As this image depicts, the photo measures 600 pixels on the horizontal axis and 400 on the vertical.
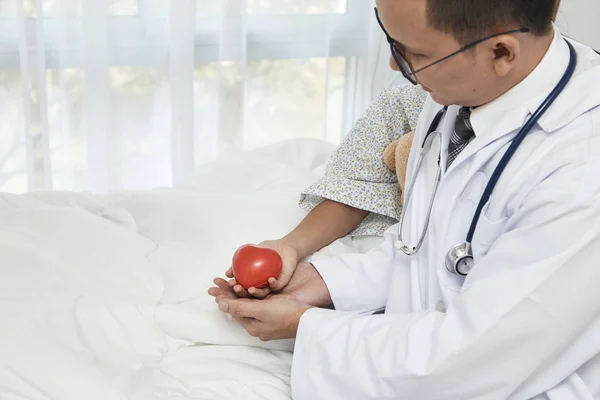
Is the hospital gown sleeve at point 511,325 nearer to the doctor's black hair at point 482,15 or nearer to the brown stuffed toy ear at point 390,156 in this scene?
the doctor's black hair at point 482,15

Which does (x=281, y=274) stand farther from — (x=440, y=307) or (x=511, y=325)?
(x=511, y=325)

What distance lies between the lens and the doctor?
3.43ft

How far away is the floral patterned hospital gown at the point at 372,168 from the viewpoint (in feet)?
5.47

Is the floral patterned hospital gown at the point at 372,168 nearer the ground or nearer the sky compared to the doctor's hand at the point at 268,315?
nearer the sky

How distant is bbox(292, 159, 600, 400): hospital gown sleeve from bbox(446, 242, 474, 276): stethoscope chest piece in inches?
2.2

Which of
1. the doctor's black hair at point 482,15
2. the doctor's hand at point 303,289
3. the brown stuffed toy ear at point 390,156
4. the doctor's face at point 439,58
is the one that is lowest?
the doctor's hand at point 303,289

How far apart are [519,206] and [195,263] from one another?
2.13 feet

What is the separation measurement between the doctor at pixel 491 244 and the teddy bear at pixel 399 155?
11.5 inches

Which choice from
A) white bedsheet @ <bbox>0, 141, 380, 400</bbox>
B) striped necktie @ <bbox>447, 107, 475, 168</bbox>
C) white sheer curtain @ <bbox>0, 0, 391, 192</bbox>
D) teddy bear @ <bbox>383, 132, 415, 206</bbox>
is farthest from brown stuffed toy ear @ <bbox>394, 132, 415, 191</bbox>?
white sheer curtain @ <bbox>0, 0, 391, 192</bbox>

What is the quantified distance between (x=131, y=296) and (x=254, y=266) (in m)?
0.22

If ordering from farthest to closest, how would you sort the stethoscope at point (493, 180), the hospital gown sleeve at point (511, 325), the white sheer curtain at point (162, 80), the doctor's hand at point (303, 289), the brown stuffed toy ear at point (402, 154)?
1. the white sheer curtain at point (162, 80)
2. the brown stuffed toy ear at point (402, 154)
3. the doctor's hand at point (303, 289)
4. the stethoscope at point (493, 180)
5. the hospital gown sleeve at point (511, 325)

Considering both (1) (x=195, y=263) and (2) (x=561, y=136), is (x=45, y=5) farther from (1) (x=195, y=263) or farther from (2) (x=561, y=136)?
(2) (x=561, y=136)

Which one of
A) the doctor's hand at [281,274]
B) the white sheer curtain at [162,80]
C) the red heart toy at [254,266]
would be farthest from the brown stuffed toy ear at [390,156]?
the white sheer curtain at [162,80]

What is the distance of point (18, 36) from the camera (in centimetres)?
216
